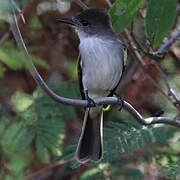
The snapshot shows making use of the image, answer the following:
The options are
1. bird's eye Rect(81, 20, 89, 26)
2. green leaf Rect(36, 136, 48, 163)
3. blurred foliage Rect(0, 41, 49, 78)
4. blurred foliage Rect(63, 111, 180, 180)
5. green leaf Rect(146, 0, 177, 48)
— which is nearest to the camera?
green leaf Rect(146, 0, 177, 48)

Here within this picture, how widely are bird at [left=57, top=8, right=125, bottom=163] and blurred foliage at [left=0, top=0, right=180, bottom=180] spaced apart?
0.12 meters

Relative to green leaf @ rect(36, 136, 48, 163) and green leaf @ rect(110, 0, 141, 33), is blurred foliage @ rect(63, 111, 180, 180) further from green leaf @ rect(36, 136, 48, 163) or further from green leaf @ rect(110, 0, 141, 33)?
green leaf @ rect(110, 0, 141, 33)

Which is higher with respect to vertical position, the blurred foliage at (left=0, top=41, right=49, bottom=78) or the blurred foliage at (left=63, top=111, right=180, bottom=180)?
the blurred foliage at (left=0, top=41, right=49, bottom=78)

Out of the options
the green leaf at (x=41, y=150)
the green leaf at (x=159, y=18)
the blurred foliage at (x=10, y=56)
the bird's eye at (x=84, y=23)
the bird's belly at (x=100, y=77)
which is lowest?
the green leaf at (x=41, y=150)

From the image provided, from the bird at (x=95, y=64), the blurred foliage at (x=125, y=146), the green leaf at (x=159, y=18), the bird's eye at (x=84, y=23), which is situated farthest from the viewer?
the bird's eye at (x=84, y=23)

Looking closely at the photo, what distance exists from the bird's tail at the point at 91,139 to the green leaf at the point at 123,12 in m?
0.92

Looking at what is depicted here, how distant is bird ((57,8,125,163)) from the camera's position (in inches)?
112

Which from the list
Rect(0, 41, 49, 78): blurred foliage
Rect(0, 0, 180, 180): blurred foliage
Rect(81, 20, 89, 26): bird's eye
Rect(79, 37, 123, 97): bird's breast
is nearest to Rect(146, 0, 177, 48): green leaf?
Rect(0, 0, 180, 180): blurred foliage

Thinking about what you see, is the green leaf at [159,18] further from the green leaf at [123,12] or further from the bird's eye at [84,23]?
the bird's eye at [84,23]

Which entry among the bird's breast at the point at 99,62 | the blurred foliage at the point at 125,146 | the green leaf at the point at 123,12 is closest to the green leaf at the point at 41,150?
the blurred foliage at the point at 125,146

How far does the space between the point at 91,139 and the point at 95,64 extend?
63cm

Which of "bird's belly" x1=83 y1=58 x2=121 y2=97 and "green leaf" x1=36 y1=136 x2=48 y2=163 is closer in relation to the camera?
"bird's belly" x1=83 y1=58 x2=121 y2=97

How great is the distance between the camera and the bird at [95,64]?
2856 mm

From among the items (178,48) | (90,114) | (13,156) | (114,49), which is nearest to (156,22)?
(114,49)
